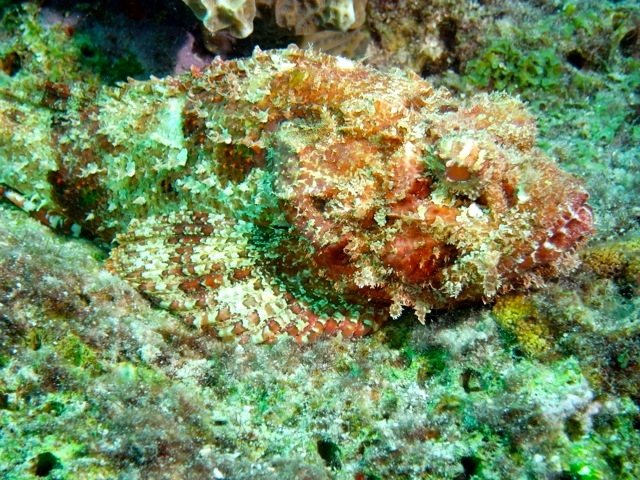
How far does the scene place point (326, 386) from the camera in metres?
3.29

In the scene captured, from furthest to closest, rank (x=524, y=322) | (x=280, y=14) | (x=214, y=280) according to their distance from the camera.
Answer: (x=280, y=14) < (x=214, y=280) < (x=524, y=322)

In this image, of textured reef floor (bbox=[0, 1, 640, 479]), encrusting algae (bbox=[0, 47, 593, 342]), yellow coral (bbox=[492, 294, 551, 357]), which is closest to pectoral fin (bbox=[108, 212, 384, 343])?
encrusting algae (bbox=[0, 47, 593, 342])

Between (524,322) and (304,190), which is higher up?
(304,190)

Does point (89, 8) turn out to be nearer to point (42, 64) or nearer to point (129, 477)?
point (42, 64)

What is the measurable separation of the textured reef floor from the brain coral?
2.76 m

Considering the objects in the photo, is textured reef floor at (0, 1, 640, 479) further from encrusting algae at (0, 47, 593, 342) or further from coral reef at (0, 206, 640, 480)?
encrusting algae at (0, 47, 593, 342)

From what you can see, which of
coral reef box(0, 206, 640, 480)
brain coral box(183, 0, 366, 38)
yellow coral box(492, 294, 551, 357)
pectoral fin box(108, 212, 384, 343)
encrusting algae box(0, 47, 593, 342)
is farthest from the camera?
brain coral box(183, 0, 366, 38)

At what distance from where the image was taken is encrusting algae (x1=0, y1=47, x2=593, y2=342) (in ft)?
10.4

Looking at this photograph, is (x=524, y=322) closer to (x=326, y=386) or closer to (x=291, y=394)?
(x=326, y=386)

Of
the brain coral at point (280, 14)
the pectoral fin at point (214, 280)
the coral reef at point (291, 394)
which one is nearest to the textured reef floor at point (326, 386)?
the coral reef at point (291, 394)

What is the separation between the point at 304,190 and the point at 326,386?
4.72ft

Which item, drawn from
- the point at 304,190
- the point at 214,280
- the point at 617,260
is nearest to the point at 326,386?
the point at 214,280

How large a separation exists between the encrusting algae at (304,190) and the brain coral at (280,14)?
2.75 feet

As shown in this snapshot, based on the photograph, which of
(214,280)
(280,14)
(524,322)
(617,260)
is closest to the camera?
(524,322)
